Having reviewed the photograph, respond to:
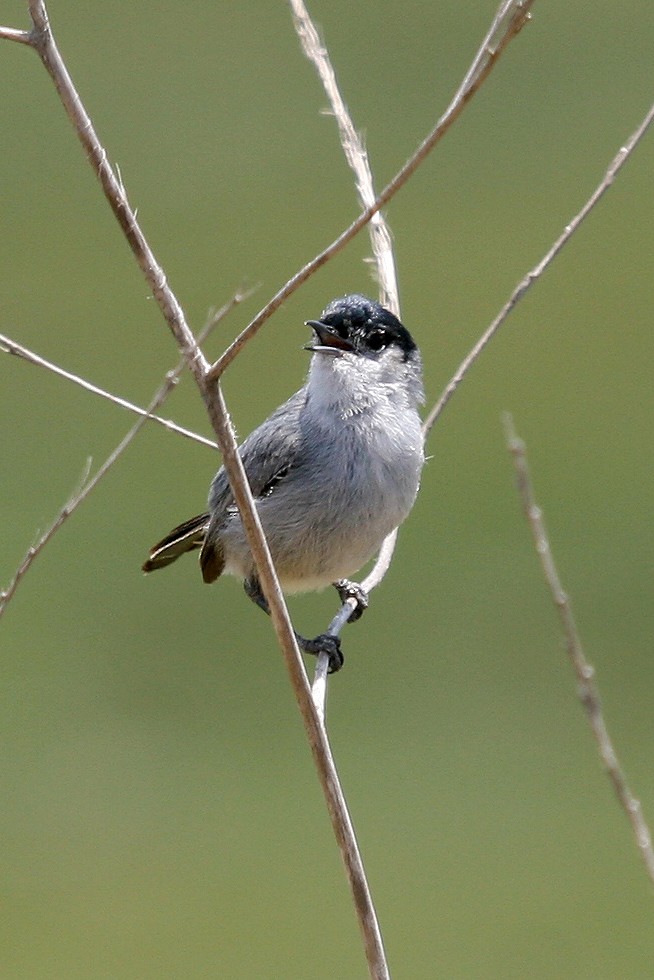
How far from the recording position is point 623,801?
4.78ft

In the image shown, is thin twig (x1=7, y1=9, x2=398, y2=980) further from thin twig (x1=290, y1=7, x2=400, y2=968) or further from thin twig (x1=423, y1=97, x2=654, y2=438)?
thin twig (x1=423, y1=97, x2=654, y2=438)

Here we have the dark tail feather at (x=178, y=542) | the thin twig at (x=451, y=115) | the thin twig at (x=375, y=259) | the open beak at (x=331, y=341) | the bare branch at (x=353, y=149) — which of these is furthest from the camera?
the dark tail feather at (x=178, y=542)

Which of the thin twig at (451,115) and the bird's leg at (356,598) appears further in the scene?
the bird's leg at (356,598)

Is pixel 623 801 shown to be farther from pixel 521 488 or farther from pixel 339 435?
pixel 339 435

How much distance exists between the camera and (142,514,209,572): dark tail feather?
2.97 metres

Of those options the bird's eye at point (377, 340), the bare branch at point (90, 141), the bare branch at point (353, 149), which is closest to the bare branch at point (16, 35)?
the bare branch at point (90, 141)

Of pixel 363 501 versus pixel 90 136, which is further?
pixel 363 501

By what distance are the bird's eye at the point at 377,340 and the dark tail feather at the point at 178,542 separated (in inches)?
24.4

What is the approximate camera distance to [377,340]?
2633 millimetres

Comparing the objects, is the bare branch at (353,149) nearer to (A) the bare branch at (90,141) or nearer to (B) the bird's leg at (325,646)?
(A) the bare branch at (90,141)

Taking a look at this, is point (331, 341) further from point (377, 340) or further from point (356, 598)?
point (356, 598)

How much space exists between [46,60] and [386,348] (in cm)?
156

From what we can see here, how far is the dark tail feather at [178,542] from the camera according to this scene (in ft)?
9.75

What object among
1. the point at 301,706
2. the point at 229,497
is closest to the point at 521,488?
the point at 301,706
